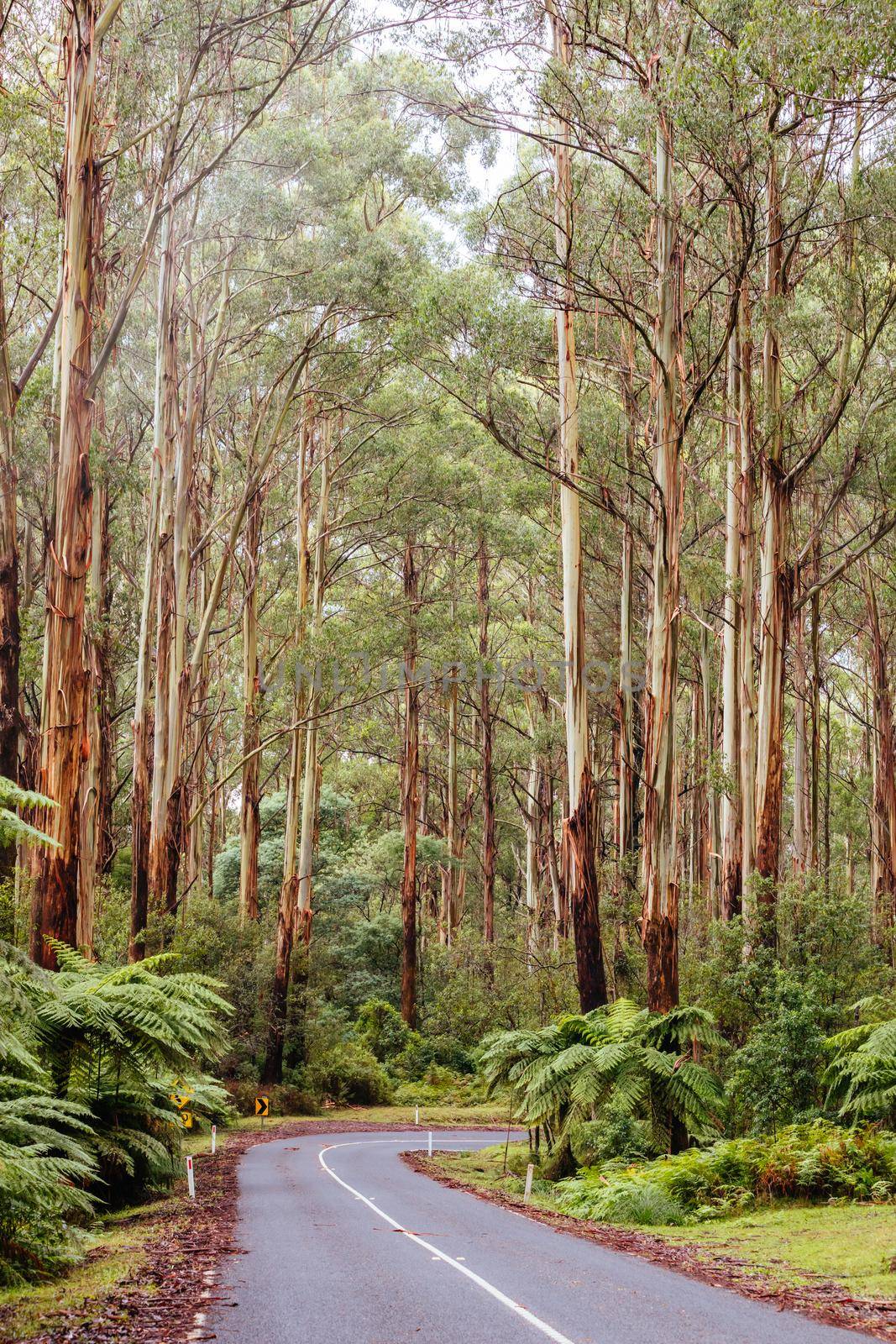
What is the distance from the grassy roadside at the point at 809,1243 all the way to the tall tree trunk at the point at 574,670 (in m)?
5.17

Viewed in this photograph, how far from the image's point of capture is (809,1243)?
882cm

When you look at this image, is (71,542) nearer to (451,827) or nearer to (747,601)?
(747,601)

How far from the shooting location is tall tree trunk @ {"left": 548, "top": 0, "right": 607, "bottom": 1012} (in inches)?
666

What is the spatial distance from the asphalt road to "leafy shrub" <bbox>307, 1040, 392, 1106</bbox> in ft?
51.8

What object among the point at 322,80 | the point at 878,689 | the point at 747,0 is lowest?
the point at 878,689

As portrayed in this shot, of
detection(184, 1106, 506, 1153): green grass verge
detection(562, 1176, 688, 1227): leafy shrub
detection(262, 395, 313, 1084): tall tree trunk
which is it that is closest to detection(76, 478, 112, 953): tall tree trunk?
detection(262, 395, 313, 1084): tall tree trunk

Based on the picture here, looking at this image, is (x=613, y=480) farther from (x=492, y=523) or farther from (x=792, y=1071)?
(x=792, y=1071)

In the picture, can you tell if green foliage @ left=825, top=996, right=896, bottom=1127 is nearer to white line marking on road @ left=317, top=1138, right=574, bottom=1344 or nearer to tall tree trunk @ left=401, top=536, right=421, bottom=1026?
white line marking on road @ left=317, top=1138, right=574, bottom=1344

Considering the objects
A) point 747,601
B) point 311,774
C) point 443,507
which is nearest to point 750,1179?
point 747,601

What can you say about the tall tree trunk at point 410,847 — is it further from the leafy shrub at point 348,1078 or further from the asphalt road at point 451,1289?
the asphalt road at point 451,1289

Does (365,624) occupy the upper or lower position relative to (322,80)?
lower

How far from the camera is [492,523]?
28625mm

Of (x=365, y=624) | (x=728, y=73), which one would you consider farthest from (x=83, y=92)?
(x=365, y=624)

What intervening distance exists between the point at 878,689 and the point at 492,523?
11.3 metres
